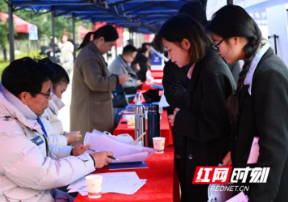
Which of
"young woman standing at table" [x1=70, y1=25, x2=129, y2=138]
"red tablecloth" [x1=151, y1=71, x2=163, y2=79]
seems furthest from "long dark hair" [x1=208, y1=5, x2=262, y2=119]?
"red tablecloth" [x1=151, y1=71, x2=163, y2=79]

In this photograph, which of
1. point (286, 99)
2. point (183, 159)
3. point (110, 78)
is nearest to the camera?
point (286, 99)

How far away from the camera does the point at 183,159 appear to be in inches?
118

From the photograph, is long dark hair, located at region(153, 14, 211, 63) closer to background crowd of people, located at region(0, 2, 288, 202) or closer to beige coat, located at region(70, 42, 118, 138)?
background crowd of people, located at region(0, 2, 288, 202)

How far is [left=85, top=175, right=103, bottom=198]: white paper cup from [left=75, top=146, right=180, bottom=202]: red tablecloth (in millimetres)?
29

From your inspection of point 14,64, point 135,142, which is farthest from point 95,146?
point 14,64

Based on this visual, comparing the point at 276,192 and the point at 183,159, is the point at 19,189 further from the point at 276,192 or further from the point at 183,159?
the point at 276,192

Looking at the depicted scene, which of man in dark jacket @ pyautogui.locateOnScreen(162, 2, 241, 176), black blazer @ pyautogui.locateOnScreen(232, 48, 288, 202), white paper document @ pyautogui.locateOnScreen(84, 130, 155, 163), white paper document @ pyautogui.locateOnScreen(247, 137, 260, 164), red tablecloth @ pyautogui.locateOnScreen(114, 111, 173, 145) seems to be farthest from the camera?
man in dark jacket @ pyautogui.locateOnScreen(162, 2, 241, 176)

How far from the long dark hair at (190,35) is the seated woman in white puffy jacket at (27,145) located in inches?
29.5

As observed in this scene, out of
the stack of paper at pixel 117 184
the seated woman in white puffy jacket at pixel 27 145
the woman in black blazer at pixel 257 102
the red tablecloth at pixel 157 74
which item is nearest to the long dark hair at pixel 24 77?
the seated woman in white puffy jacket at pixel 27 145

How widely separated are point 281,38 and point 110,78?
7.99 feet

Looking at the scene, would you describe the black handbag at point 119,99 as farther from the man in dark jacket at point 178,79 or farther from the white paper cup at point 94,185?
the white paper cup at point 94,185

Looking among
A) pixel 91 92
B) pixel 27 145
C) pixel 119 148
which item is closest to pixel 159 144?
pixel 119 148

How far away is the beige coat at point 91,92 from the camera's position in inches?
206

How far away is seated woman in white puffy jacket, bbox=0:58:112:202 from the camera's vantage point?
237 cm
